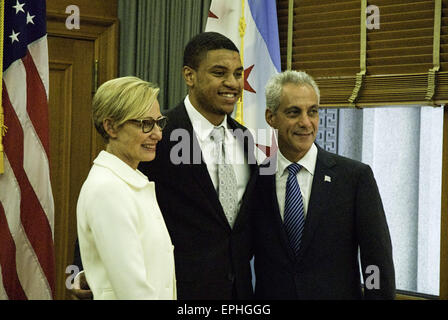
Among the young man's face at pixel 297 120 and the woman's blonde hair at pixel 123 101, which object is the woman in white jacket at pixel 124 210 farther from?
the young man's face at pixel 297 120

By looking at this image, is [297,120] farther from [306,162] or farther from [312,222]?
[312,222]

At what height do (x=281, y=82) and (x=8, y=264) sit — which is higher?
(x=281, y=82)

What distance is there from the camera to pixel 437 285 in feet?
10.5

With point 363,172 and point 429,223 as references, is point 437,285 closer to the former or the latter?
A: point 429,223

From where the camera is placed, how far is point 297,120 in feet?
7.73

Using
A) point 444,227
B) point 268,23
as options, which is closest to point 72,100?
point 268,23

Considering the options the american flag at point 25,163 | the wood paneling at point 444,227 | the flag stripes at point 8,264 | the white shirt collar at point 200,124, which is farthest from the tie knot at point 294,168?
the flag stripes at point 8,264

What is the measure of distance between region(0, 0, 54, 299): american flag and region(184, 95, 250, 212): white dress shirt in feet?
3.57

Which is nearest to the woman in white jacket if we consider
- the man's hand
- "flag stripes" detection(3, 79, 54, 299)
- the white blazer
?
the white blazer

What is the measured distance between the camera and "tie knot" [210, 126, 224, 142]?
8.01 feet

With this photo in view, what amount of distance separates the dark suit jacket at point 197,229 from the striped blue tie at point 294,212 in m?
0.16

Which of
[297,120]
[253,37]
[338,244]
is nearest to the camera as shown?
[338,244]

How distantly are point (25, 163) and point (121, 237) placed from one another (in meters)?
1.75

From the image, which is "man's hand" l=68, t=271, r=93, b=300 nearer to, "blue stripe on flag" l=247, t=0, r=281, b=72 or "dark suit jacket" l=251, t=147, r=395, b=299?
"dark suit jacket" l=251, t=147, r=395, b=299
